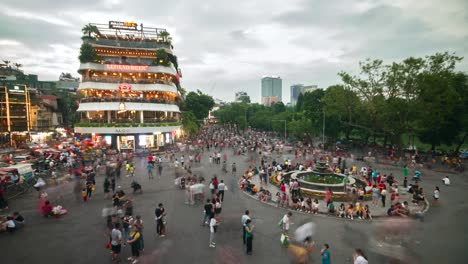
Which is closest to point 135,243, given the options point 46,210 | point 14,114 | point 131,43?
point 46,210

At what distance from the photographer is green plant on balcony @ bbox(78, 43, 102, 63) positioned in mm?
41469

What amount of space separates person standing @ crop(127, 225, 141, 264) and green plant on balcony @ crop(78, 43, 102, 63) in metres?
43.3

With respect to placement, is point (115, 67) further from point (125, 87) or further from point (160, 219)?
point (160, 219)

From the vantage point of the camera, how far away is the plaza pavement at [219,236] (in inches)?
359

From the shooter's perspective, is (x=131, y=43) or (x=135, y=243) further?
(x=131, y=43)

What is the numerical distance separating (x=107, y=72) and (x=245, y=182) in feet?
128

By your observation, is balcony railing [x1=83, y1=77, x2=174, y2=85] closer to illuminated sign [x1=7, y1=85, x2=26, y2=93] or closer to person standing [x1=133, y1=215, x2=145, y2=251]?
illuminated sign [x1=7, y1=85, x2=26, y2=93]

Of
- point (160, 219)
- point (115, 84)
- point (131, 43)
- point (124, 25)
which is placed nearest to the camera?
point (160, 219)

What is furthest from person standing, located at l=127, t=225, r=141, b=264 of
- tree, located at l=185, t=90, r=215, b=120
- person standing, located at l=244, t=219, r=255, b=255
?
tree, located at l=185, t=90, r=215, b=120

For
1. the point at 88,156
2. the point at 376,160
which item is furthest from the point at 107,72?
the point at 376,160

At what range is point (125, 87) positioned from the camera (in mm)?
40750

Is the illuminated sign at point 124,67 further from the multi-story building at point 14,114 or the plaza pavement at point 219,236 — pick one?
the plaza pavement at point 219,236

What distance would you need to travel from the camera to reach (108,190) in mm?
16391

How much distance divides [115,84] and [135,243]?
3990cm
